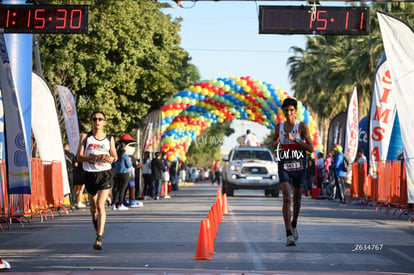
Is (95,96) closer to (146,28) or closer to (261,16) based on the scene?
(146,28)

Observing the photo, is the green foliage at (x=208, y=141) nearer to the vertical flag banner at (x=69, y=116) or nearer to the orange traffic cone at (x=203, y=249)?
the vertical flag banner at (x=69, y=116)

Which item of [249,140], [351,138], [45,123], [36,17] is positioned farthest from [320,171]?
[36,17]

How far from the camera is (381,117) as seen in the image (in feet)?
87.5

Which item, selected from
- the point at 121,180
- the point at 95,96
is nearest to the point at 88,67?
the point at 95,96

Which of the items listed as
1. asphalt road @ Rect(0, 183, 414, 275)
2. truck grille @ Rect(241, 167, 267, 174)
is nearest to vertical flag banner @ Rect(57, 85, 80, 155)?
asphalt road @ Rect(0, 183, 414, 275)

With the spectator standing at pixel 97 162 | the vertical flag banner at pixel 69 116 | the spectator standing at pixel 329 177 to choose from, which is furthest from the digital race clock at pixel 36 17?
the spectator standing at pixel 329 177

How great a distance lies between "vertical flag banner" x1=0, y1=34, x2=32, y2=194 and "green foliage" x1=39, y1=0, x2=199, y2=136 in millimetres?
23274

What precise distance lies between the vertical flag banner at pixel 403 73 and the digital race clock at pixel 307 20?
48.0 inches

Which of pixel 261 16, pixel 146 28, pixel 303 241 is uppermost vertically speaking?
pixel 146 28

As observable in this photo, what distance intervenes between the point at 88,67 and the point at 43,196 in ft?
74.1

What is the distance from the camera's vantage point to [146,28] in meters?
45.8

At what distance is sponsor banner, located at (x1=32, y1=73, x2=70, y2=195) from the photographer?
2358 centimetres

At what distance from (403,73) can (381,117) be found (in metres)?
7.43

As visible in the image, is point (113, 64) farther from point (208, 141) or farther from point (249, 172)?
point (208, 141)
